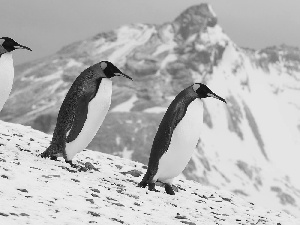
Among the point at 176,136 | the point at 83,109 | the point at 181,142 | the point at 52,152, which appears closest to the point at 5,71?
the point at 83,109

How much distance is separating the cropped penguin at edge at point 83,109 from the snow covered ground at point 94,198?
590 millimetres

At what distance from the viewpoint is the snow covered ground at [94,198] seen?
8.87 metres

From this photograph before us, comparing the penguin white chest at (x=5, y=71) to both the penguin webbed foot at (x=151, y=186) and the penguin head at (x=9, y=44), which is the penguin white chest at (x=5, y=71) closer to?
the penguin head at (x=9, y=44)

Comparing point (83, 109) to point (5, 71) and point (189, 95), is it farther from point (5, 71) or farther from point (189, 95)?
point (189, 95)

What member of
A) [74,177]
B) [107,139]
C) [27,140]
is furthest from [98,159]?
[107,139]

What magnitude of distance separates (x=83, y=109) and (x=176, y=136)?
250 centimetres

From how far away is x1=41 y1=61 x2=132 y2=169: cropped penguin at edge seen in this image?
1330 cm

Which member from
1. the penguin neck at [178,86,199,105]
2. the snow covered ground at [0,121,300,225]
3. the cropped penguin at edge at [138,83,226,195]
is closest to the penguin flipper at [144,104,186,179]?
the cropped penguin at edge at [138,83,226,195]

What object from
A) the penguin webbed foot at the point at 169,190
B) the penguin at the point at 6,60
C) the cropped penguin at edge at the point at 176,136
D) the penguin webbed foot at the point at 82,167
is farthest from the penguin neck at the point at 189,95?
the penguin at the point at 6,60

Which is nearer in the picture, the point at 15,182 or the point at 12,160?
the point at 15,182

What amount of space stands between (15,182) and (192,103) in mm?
5063

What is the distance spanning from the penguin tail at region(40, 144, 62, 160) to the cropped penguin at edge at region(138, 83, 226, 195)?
236 centimetres

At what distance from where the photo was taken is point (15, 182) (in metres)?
10.1

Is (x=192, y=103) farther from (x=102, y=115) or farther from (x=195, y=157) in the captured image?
(x=195, y=157)
